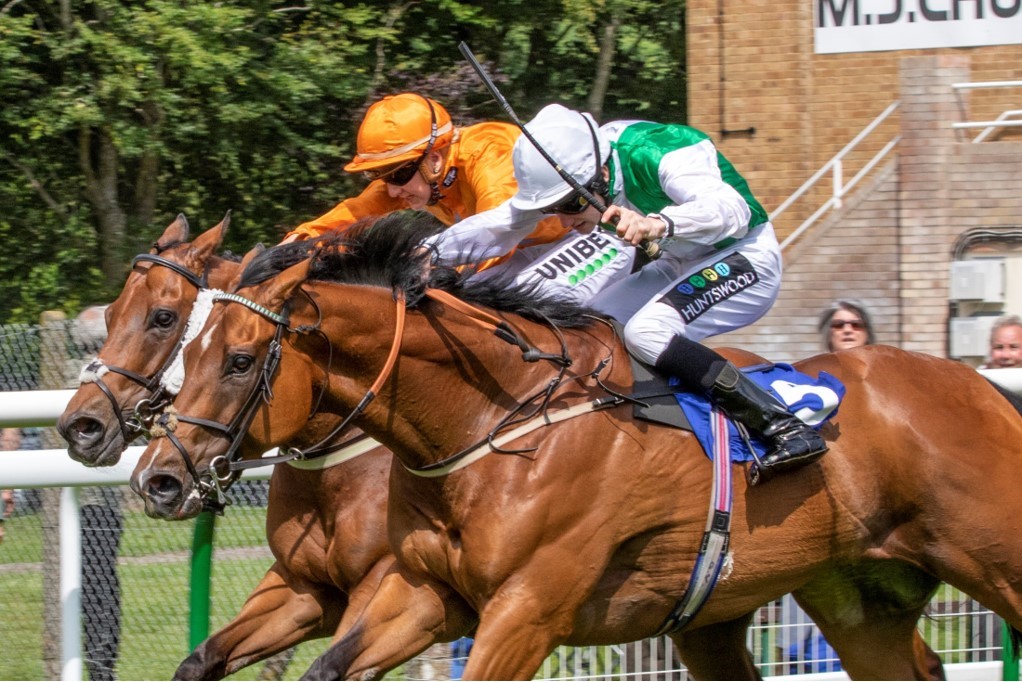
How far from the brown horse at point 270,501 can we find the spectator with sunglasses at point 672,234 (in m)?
0.85

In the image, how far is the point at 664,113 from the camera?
663 inches

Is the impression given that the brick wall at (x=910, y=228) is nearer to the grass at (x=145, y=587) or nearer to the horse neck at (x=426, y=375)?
the grass at (x=145, y=587)

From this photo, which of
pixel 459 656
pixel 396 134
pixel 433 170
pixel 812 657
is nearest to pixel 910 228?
pixel 812 657

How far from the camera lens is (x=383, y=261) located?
4.00m

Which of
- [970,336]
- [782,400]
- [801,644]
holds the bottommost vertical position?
[970,336]

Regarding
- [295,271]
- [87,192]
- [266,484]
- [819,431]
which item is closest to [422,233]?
[295,271]

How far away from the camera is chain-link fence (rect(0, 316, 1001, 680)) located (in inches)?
203

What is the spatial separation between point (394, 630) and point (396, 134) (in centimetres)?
166

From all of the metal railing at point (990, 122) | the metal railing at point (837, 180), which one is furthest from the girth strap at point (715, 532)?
the metal railing at point (990, 122)

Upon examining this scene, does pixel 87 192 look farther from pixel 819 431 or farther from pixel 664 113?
pixel 819 431

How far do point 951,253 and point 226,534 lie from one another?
798 centimetres

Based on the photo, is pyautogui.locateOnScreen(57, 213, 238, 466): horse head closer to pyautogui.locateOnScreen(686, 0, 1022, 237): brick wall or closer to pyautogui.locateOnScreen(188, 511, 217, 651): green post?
pyautogui.locateOnScreen(188, 511, 217, 651): green post

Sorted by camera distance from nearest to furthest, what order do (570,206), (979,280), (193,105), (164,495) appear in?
1. (164,495)
2. (570,206)
3. (979,280)
4. (193,105)

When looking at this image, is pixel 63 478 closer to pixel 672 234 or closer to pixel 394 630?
pixel 394 630
